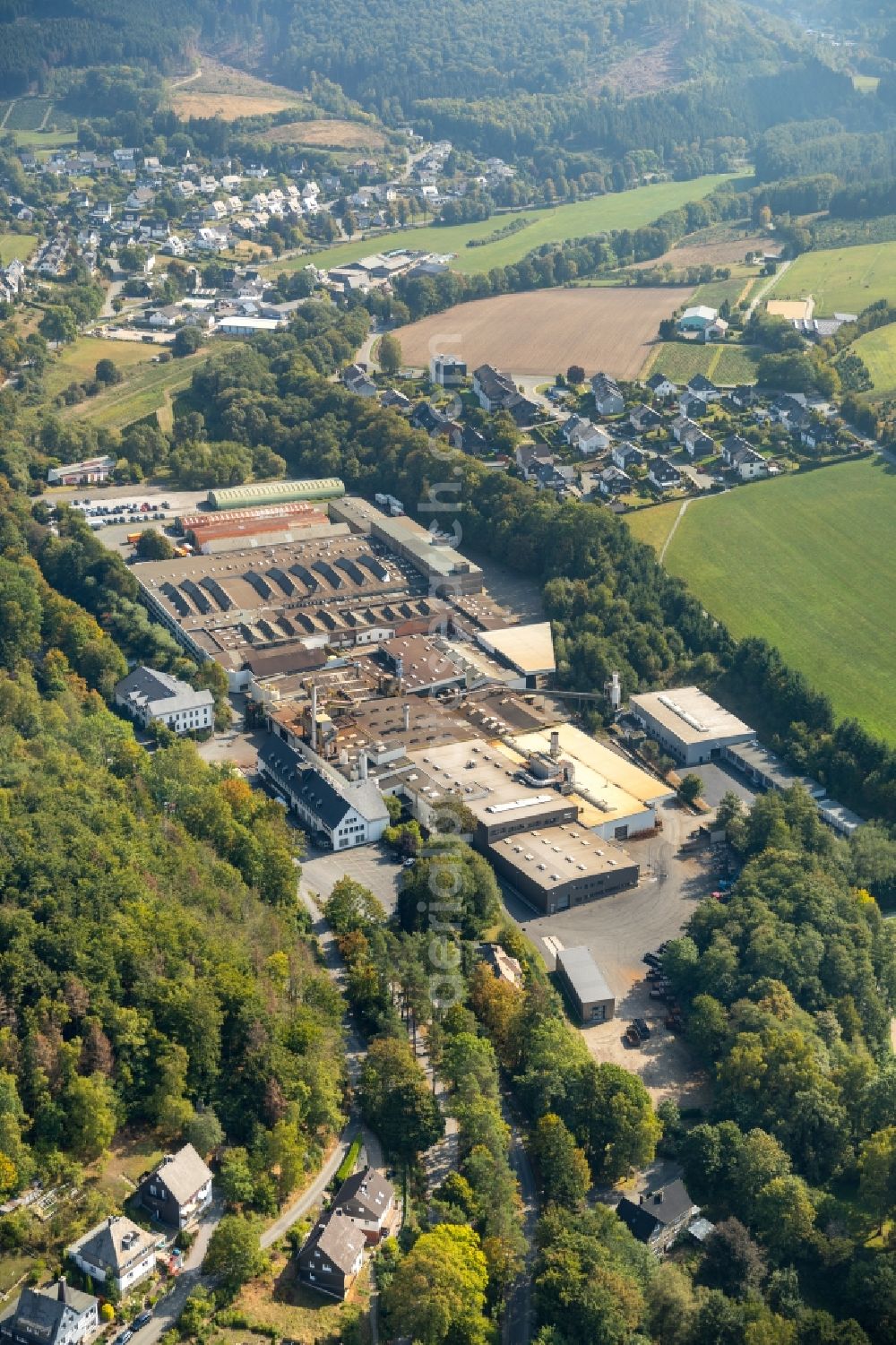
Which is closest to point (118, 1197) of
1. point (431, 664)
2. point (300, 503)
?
point (431, 664)

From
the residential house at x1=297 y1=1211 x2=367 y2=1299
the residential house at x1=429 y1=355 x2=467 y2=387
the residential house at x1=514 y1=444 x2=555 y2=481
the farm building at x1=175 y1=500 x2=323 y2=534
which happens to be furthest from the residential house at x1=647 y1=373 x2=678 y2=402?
the residential house at x1=297 y1=1211 x2=367 y2=1299

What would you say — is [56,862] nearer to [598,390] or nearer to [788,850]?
[788,850]

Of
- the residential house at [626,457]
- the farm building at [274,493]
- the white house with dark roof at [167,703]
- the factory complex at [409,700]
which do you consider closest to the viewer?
the factory complex at [409,700]

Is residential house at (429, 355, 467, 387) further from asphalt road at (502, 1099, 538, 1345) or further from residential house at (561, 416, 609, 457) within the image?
asphalt road at (502, 1099, 538, 1345)

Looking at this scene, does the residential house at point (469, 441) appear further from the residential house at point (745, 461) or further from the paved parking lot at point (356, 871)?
the paved parking lot at point (356, 871)

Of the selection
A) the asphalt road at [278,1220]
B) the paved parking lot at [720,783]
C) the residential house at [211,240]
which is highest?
the asphalt road at [278,1220]

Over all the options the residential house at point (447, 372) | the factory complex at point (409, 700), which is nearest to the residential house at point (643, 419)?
the residential house at point (447, 372)
